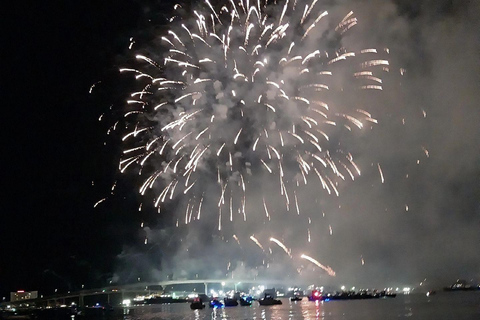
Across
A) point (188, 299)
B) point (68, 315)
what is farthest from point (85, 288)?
point (188, 299)

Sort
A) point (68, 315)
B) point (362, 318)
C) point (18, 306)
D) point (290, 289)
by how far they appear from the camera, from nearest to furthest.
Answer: point (362, 318), point (68, 315), point (18, 306), point (290, 289)

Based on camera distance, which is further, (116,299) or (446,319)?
(116,299)

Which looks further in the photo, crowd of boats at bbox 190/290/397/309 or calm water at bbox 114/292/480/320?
crowd of boats at bbox 190/290/397/309

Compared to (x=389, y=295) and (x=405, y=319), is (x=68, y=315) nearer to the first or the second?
(x=405, y=319)

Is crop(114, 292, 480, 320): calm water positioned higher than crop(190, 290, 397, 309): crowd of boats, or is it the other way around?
crop(114, 292, 480, 320): calm water

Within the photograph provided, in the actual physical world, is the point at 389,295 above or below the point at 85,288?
below

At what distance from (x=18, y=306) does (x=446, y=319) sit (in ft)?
220

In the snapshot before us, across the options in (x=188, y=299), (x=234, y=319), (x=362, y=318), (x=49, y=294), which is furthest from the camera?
(x=188, y=299)

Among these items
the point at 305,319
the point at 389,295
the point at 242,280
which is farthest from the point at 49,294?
the point at 389,295

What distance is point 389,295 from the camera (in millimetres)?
153750

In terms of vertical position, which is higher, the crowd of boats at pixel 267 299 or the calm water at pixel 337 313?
the calm water at pixel 337 313

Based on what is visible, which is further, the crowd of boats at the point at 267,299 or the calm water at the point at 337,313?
the crowd of boats at the point at 267,299

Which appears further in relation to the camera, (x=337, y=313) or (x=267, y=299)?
(x=267, y=299)

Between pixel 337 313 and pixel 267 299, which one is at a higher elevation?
pixel 337 313
